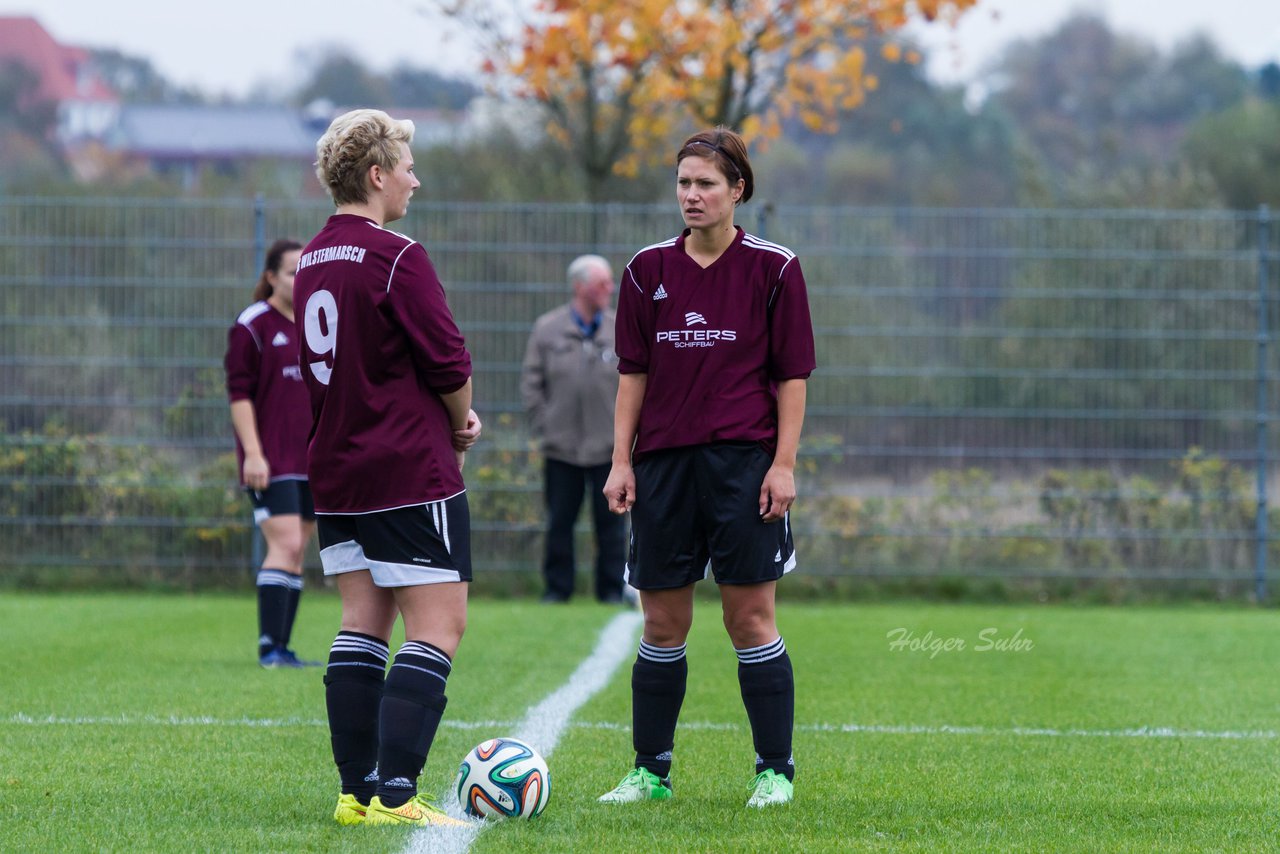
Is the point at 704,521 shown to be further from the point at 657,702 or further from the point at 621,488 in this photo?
the point at 657,702

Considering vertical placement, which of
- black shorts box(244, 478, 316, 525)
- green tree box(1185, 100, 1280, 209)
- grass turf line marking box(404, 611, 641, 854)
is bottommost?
grass turf line marking box(404, 611, 641, 854)

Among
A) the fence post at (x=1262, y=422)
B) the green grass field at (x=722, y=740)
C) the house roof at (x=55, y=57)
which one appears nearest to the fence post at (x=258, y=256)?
the green grass field at (x=722, y=740)

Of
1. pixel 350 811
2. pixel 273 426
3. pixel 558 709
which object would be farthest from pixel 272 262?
pixel 350 811

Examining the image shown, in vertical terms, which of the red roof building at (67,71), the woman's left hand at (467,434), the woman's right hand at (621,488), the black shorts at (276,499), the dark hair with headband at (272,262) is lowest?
the black shorts at (276,499)

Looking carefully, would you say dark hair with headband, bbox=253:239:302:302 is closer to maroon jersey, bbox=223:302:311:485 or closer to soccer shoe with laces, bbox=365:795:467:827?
maroon jersey, bbox=223:302:311:485

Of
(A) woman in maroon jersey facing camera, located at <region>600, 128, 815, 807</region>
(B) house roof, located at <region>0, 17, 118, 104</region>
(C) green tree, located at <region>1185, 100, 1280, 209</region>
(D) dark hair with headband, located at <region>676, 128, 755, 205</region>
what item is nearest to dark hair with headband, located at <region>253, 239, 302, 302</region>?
(A) woman in maroon jersey facing camera, located at <region>600, 128, 815, 807</region>

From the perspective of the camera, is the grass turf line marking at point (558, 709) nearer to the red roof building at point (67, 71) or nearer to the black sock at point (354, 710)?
the black sock at point (354, 710)

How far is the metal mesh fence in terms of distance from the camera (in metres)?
11.3

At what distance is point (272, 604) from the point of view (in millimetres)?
7605

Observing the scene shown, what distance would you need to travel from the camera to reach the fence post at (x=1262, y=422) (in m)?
11.2

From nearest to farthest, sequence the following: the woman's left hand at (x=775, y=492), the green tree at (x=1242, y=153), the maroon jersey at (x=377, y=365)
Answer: the maroon jersey at (x=377, y=365), the woman's left hand at (x=775, y=492), the green tree at (x=1242, y=153)

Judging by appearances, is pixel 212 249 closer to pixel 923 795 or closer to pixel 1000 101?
pixel 923 795

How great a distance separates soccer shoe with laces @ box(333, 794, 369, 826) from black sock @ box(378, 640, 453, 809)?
9 centimetres

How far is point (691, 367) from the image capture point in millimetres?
4598
